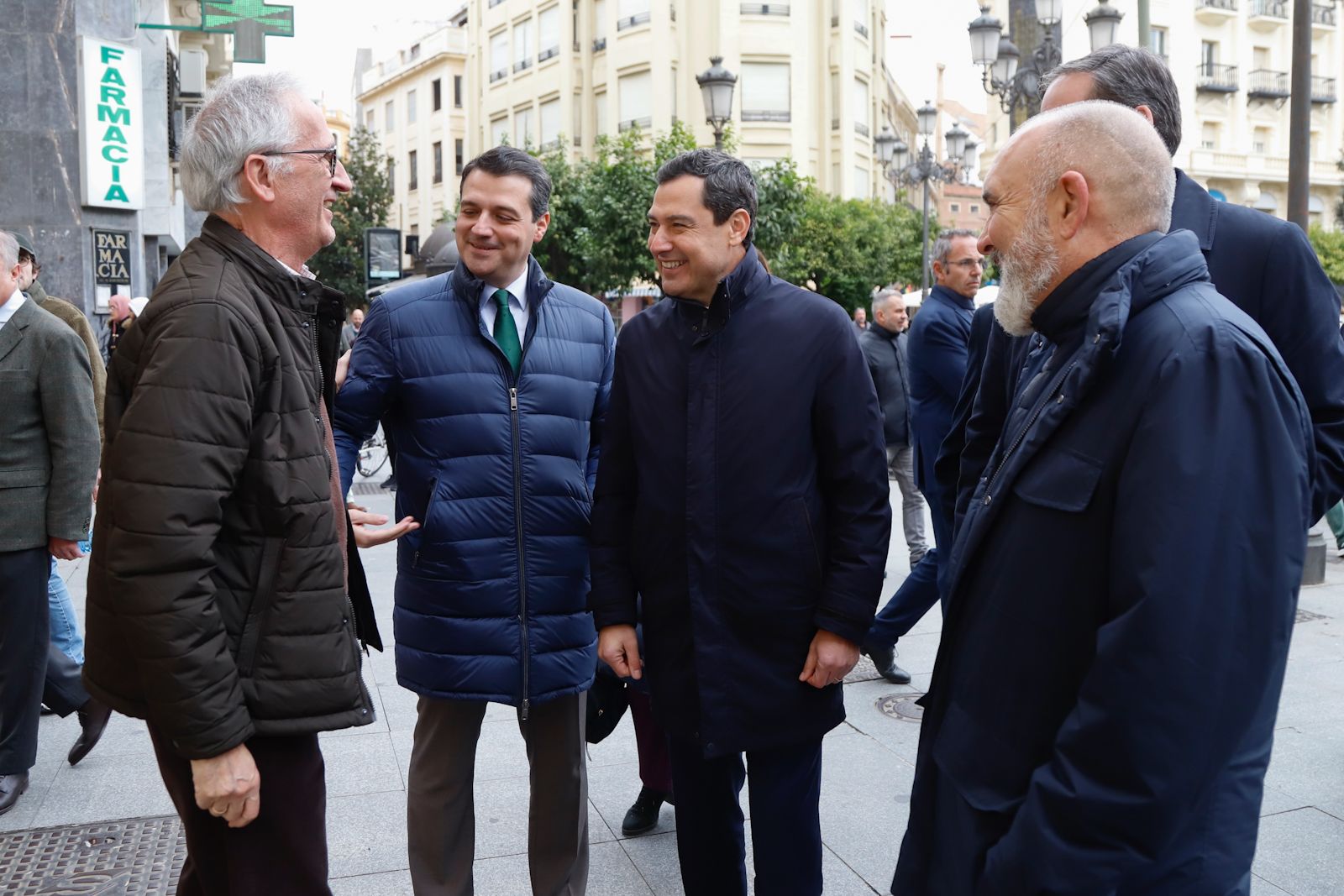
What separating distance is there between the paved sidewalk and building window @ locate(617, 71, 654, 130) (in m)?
39.0

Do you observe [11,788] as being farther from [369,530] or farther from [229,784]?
[229,784]

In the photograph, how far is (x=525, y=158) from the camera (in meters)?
3.36

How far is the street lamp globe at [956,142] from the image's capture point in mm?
24109

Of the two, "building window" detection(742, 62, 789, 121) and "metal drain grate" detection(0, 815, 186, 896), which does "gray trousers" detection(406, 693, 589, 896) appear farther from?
"building window" detection(742, 62, 789, 121)

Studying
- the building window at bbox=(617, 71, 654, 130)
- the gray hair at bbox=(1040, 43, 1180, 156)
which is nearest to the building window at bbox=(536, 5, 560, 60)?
the building window at bbox=(617, 71, 654, 130)

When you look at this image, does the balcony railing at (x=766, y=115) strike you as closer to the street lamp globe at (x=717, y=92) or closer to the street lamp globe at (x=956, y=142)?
the street lamp globe at (x=956, y=142)

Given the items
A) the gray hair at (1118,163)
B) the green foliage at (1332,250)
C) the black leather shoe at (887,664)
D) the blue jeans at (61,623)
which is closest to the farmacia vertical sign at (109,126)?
the blue jeans at (61,623)

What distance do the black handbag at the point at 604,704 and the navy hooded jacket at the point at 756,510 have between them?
3.01 ft

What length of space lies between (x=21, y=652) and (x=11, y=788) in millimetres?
508

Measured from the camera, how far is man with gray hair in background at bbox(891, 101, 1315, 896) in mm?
1643

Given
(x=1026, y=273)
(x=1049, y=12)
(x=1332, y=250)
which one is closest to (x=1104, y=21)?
(x=1049, y=12)

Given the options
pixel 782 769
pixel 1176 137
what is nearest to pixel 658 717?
pixel 782 769

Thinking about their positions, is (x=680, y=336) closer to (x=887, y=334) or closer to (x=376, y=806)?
(x=376, y=806)

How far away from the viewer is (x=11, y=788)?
4.38 metres
